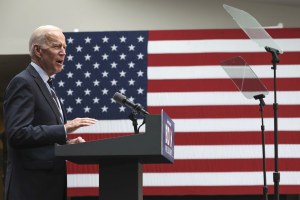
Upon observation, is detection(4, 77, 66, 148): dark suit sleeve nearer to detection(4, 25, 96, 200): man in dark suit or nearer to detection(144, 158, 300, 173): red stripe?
detection(4, 25, 96, 200): man in dark suit

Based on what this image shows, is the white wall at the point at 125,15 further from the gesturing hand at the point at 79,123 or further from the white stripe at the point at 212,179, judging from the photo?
the gesturing hand at the point at 79,123

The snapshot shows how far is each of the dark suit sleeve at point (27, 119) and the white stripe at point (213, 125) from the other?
254 centimetres

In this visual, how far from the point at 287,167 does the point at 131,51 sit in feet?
5.18

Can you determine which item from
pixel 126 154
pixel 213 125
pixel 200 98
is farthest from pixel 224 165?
pixel 126 154

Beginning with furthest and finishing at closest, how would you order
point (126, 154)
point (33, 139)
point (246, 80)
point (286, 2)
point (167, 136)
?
point (286, 2) → point (246, 80) → point (33, 139) → point (167, 136) → point (126, 154)

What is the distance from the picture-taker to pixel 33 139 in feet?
7.58

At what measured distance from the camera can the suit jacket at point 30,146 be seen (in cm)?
233

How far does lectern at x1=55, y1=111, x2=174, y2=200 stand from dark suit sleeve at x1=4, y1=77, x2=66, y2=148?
0.16 m

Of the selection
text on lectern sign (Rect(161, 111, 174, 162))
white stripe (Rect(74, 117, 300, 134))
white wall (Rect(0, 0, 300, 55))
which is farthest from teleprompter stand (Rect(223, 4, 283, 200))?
white wall (Rect(0, 0, 300, 55))

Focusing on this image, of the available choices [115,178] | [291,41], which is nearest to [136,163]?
[115,178]

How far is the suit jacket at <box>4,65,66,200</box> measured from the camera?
7.64 feet

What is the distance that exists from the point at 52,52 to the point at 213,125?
267cm

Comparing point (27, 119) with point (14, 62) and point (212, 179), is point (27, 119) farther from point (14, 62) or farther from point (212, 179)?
point (14, 62)

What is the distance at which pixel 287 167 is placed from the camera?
4898mm
